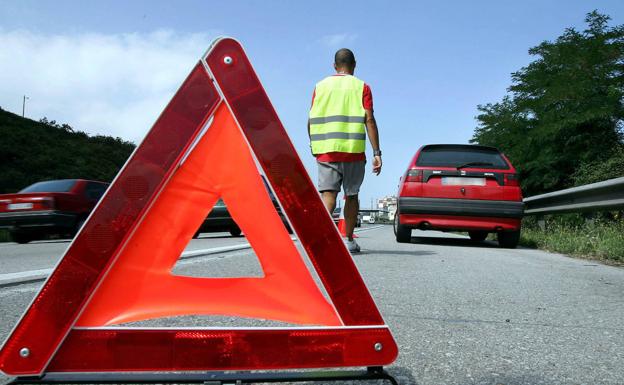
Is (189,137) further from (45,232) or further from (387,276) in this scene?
(45,232)

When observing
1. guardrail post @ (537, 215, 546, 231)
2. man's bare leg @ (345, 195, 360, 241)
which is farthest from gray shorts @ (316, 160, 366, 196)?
guardrail post @ (537, 215, 546, 231)

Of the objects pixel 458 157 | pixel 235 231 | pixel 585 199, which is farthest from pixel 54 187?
pixel 585 199

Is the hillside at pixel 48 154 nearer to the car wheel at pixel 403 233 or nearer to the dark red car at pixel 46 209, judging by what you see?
the dark red car at pixel 46 209

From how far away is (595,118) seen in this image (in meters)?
22.5

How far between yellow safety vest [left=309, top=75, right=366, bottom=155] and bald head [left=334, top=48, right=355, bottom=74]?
157mm

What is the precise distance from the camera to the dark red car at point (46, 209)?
525 inches

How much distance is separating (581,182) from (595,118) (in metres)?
3.28

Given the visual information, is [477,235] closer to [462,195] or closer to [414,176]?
[462,195]

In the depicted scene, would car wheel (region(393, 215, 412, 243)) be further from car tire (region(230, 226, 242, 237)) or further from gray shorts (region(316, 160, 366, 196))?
car tire (region(230, 226, 242, 237))

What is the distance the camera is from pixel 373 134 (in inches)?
258

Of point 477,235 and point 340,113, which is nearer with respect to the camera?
point 340,113

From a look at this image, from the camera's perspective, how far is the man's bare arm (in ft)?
21.0

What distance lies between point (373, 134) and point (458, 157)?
11.9ft

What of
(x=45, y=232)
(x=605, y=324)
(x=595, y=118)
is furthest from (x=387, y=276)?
(x=595, y=118)
